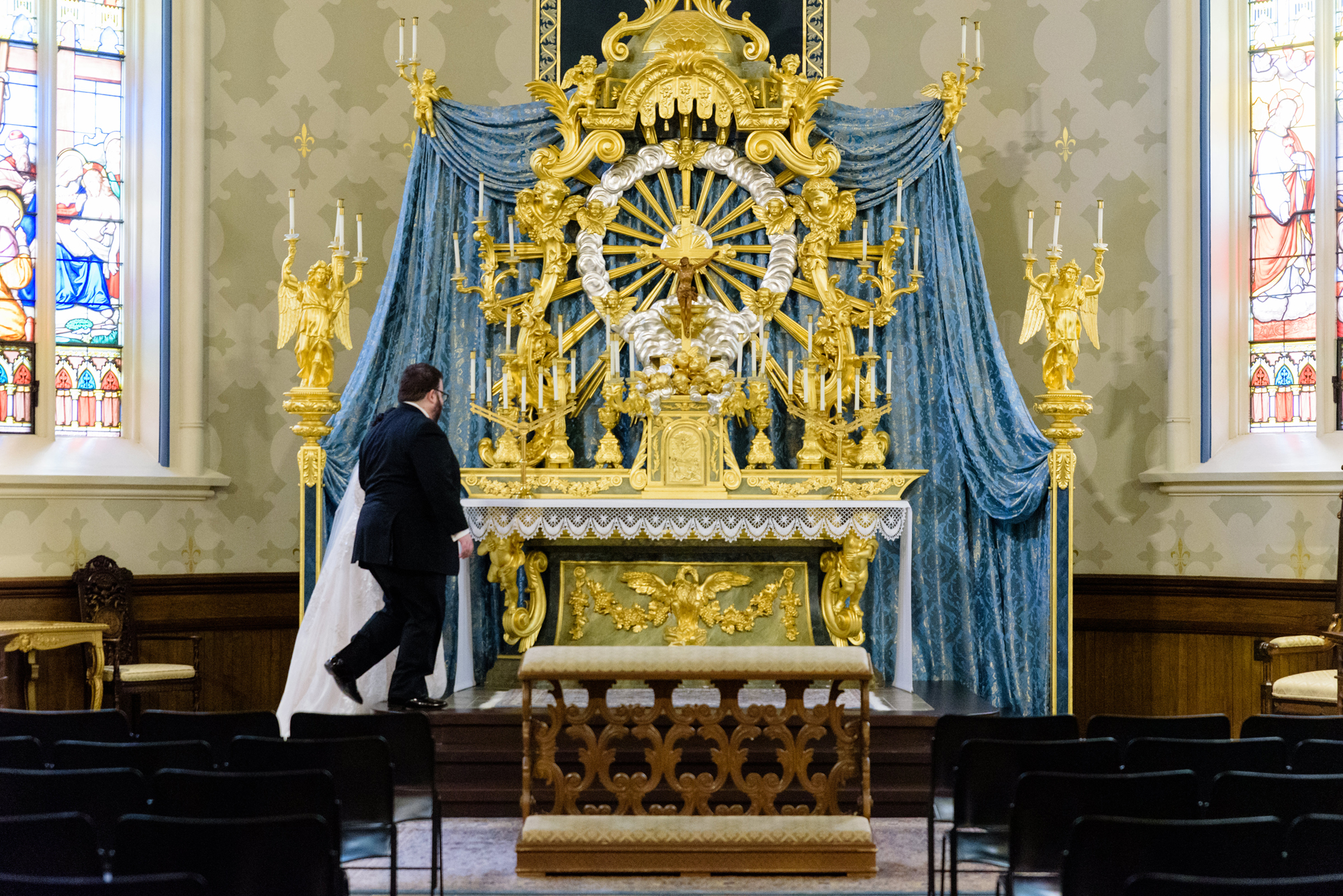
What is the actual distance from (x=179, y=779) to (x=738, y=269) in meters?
5.49

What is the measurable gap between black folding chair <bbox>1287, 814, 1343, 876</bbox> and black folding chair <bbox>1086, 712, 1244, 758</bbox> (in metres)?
1.36

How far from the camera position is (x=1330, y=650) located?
24.9ft

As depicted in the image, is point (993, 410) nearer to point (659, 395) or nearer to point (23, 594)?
point (659, 395)

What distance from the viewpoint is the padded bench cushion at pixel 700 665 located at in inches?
191

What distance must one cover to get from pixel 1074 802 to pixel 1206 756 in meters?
0.87

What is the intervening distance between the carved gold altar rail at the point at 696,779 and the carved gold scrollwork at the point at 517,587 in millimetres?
2389

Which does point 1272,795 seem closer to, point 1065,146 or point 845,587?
point 845,587

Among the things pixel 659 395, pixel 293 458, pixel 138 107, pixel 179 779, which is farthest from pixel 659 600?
pixel 138 107

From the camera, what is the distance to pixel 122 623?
7.86m

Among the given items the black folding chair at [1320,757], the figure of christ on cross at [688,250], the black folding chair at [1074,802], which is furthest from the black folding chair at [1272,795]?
the figure of christ on cross at [688,250]

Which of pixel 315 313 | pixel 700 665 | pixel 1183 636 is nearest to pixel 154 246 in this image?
pixel 315 313

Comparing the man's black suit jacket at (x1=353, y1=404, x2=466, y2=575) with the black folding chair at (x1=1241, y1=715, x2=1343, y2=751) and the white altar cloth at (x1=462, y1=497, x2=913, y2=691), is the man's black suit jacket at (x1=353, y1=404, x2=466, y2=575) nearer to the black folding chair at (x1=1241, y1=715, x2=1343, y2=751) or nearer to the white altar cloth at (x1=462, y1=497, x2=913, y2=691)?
the white altar cloth at (x1=462, y1=497, x2=913, y2=691)

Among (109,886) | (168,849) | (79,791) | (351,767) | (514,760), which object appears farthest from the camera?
(514,760)

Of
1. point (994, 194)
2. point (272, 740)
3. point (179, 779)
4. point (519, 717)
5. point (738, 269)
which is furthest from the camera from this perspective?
point (994, 194)
